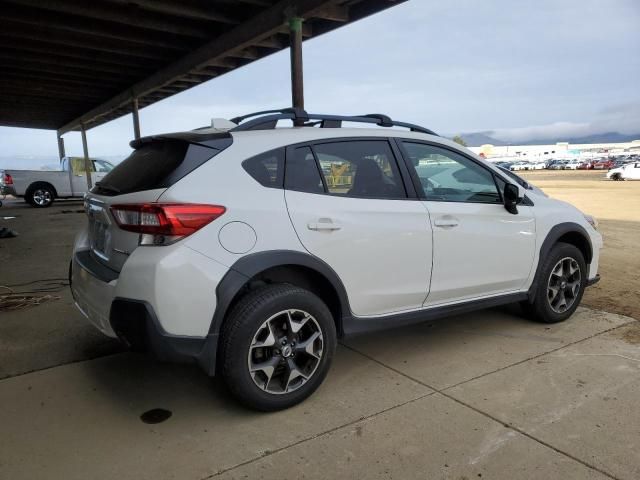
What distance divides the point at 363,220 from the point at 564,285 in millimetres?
2240

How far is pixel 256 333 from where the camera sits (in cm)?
262

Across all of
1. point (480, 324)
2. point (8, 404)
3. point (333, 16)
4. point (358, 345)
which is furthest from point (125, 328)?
point (333, 16)

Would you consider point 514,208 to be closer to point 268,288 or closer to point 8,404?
point 268,288

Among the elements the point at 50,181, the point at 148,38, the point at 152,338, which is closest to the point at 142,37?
the point at 148,38

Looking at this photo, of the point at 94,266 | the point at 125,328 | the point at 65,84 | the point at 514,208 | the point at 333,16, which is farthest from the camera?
the point at 65,84

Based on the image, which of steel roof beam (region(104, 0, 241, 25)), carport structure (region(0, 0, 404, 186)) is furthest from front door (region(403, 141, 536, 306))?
steel roof beam (region(104, 0, 241, 25))

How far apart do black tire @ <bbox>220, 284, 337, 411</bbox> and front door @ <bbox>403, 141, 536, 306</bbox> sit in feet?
3.04

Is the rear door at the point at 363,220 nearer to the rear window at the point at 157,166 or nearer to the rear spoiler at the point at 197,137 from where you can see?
the rear spoiler at the point at 197,137

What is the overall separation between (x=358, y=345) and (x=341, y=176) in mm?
1432

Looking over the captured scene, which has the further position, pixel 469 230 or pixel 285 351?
pixel 469 230

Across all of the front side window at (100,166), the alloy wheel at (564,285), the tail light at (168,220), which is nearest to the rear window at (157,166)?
the tail light at (168,220)

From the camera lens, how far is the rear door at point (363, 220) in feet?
9.36

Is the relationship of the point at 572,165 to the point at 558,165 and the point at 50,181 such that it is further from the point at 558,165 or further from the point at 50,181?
the point at 50,181

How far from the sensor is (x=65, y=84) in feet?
49.1
